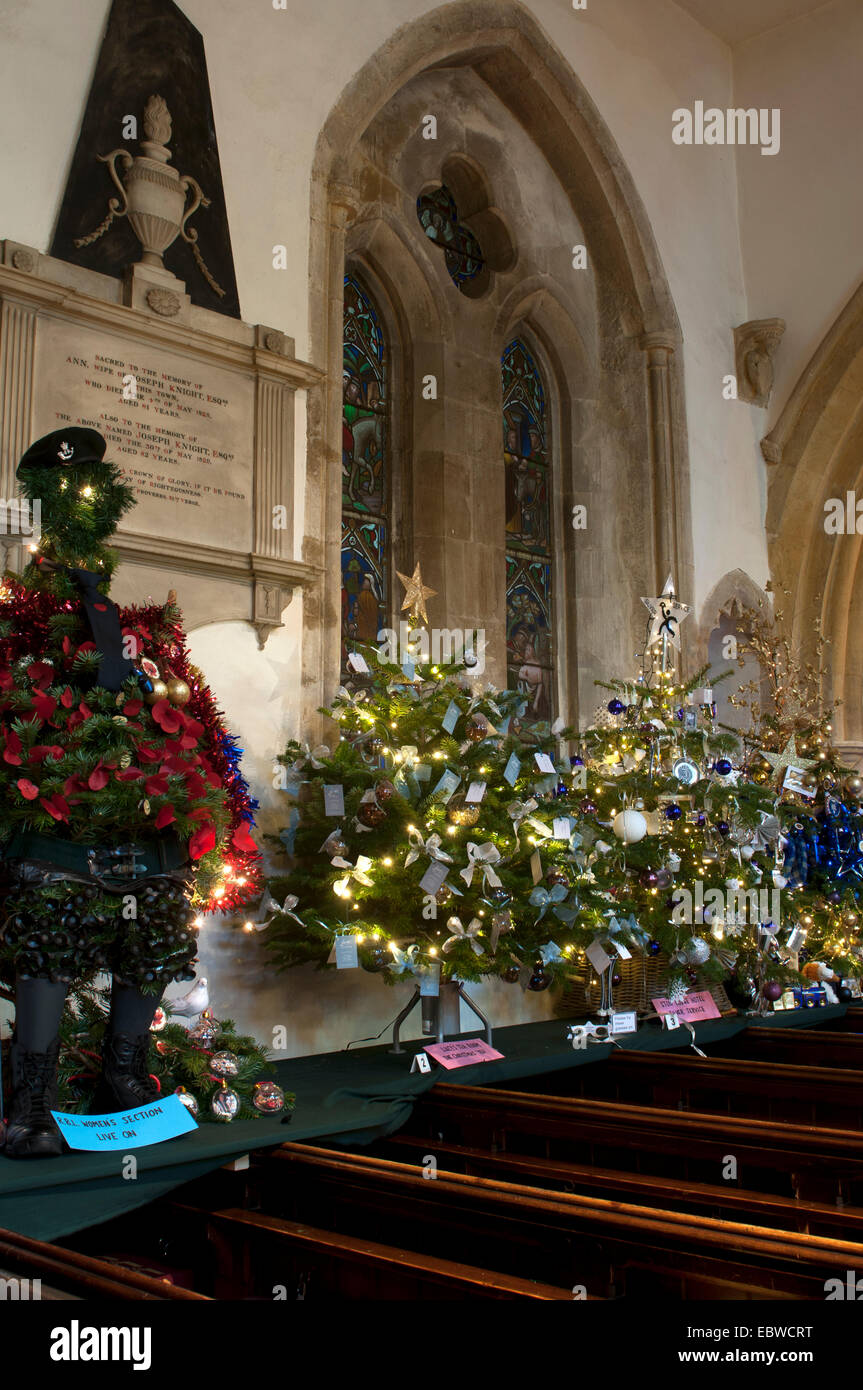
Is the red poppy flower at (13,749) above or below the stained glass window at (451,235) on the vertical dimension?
below

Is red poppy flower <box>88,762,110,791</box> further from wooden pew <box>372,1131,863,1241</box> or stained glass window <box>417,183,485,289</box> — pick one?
stained glass window <box>417,183,485,289</box>

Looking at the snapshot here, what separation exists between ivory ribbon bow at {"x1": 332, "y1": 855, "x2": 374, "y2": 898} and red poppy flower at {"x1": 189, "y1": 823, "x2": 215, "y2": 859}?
1.36 meters

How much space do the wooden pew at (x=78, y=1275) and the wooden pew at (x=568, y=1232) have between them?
1.78ft

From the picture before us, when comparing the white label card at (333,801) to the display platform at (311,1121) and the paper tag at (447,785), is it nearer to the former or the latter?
the paper tag at (447,785)

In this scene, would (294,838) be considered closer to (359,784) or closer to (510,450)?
(359,784)

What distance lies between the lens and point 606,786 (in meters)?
5.30

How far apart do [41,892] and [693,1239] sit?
5.32 feet

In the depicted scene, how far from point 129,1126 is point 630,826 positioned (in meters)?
2.61

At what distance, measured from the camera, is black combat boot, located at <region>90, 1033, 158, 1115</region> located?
3000 millimetres

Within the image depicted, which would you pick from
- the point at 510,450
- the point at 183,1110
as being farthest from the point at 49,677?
the point at 510,450

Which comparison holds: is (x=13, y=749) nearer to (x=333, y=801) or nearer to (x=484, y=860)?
(x=333, y=801)

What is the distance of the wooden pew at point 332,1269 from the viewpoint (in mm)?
1929

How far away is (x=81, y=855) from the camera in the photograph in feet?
9.55

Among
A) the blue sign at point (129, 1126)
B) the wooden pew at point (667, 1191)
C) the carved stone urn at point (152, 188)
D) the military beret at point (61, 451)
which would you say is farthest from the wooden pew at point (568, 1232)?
the carved stone urn at point (152, 188)
